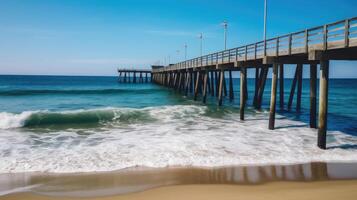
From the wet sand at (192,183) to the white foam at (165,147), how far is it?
19.9 inches

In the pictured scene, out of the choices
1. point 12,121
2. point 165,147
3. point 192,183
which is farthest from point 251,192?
point 12,121

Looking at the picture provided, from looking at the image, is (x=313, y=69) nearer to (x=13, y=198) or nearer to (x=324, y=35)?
(x=324, y=35)

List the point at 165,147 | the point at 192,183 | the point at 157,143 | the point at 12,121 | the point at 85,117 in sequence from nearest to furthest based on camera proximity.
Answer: the point at 192,183 < the point at 165,147 < the point at 157,143 < the point at 12,121 < the point at 85,117

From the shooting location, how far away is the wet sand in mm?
→ 5988

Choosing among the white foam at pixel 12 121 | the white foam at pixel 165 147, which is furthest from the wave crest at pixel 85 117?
the white foam at pixel 165 147

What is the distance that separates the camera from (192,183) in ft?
21.8

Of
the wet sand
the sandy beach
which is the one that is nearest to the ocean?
the wet sand

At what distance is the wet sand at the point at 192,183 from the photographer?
599 cm

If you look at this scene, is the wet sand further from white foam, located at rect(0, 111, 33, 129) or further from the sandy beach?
white foam, located at rect(0, 111, 33, 129)

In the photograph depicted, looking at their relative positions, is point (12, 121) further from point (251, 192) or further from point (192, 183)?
point (251, 192)

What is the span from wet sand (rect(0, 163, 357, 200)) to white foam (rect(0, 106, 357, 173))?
51 centimetres

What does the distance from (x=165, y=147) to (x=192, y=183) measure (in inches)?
130

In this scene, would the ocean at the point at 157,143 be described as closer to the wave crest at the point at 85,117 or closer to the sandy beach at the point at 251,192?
the wave crest at the point at 85,117

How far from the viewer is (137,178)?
23.0 feet
